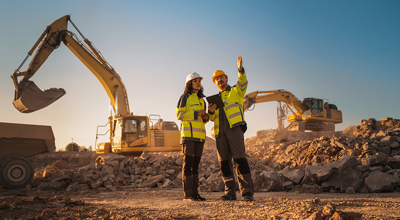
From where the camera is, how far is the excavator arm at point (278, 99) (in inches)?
790

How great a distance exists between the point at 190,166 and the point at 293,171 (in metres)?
3.68

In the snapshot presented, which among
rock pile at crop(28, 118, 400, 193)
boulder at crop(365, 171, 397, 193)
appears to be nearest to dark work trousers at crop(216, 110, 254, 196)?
rock pile at crop(28, 118, 400, 193)

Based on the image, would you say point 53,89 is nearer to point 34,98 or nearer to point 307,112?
point 34,98

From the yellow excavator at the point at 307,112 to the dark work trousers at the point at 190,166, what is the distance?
16.2 meters

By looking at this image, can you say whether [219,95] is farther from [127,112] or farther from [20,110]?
[127,112]

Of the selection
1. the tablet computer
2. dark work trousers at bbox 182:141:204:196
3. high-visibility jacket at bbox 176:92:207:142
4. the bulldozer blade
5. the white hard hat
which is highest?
the bulldozer blade

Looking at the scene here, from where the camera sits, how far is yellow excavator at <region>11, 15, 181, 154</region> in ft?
40.3

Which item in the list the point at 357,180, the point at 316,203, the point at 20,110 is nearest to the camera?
the point at 316,203

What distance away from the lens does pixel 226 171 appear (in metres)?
4.89

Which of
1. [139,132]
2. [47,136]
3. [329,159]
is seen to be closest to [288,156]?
[329,159]

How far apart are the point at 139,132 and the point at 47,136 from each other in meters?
4.04

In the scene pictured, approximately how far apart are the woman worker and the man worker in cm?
24

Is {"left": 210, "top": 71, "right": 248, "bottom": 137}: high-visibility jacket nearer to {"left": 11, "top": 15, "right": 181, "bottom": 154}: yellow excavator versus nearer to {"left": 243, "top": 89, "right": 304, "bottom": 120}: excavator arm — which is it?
{"left": 11, "top": 15, "right": 181, "bottom": 154}: yellow excavator

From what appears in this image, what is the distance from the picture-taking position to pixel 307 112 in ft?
72.0
